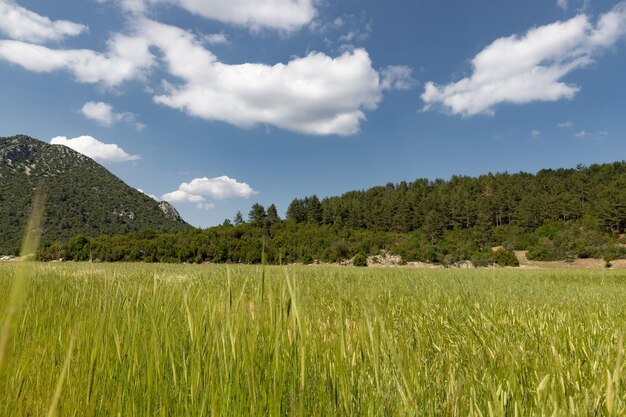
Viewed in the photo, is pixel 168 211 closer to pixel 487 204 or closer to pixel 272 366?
pixel 487 204

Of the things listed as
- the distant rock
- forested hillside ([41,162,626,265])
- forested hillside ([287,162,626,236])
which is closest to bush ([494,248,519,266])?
forested hillside ([41,162,626,265])

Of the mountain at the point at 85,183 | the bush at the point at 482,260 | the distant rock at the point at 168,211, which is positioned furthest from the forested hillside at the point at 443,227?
the distant rock at the point at 168,211

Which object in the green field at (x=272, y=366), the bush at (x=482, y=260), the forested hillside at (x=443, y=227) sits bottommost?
the green field at (x=272, y=366)

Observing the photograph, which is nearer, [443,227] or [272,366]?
[272,366]

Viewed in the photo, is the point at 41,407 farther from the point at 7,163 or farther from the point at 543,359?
the point at 7,163

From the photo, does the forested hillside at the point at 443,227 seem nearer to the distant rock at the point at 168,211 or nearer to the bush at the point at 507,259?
the bush at the point at 507,259

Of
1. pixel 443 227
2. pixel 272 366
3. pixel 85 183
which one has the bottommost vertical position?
pixel 272 366

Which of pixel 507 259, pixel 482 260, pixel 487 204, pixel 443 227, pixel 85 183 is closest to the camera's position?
pixel 507 259

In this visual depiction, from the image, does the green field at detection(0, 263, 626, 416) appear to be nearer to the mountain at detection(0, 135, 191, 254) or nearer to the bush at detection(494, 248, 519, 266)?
the bush at detection(494, 248, 519, 266)

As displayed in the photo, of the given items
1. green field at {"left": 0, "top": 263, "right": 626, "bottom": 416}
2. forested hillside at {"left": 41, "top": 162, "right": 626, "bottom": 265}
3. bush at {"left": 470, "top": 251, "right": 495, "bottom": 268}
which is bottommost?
green field at {"left": 0, "top": 263, "right": 626, "bottom": 416}

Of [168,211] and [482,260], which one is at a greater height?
[168,211]

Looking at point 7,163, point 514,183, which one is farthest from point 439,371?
point 514,183

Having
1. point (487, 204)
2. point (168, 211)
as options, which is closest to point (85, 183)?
point (168, 211)

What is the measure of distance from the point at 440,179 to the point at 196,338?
422 feet
